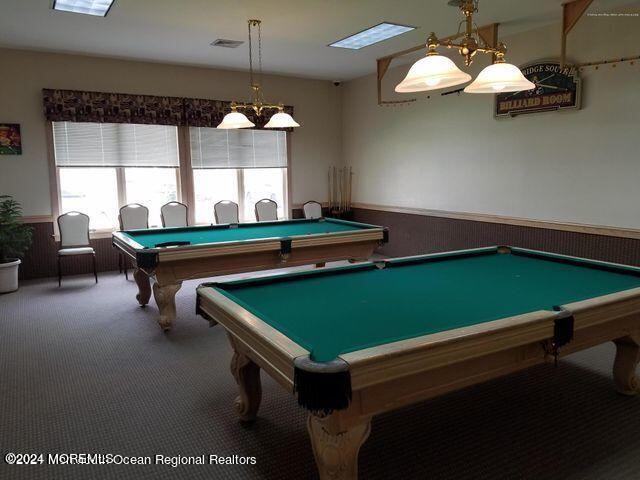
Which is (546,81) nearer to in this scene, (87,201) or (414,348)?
(414,348)

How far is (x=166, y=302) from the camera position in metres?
3.82

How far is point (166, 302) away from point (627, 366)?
3.19 meters

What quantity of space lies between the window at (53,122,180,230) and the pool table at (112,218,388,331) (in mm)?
1948

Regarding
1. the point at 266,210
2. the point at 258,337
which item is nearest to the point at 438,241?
the point at 266,210

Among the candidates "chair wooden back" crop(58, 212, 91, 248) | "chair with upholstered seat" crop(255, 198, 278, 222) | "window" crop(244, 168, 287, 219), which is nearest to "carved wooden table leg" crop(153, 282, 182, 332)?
"chair wooden back" crop(58, 212, 91, 248)

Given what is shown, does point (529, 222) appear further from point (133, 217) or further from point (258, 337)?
point (133, 217)

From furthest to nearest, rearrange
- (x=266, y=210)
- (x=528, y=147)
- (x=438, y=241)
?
(x=266, y=210), (x=438, y=241), (x=528, y=147)

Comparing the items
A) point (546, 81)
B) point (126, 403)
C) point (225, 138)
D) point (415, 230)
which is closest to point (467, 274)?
point (126, 403)

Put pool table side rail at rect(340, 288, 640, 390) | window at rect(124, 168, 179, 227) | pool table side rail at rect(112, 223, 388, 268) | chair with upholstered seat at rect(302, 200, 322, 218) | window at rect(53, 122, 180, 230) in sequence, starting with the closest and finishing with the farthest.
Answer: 1. pool table side rail at rect(340, 288, 640, 390)
2. pool table side rail at rect(112, 223, 388, 268)
3. window at rect(53, 122, 180, 230)
4. window at rect(124, 168, 179, 227)
5. chair with upholstered seat at rect(302, 200, 322, 218)

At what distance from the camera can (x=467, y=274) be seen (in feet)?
9.03

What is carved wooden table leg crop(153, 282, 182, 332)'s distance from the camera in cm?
377

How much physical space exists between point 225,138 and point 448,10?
367 cm

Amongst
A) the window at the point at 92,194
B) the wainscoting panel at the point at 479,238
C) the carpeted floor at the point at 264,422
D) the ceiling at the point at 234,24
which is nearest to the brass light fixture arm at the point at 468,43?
the ceiling at the point at 234,24

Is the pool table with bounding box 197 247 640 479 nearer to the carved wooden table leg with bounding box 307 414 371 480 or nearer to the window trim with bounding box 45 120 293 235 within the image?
the carved wooden table leg with bounding box 307 414 371 480
